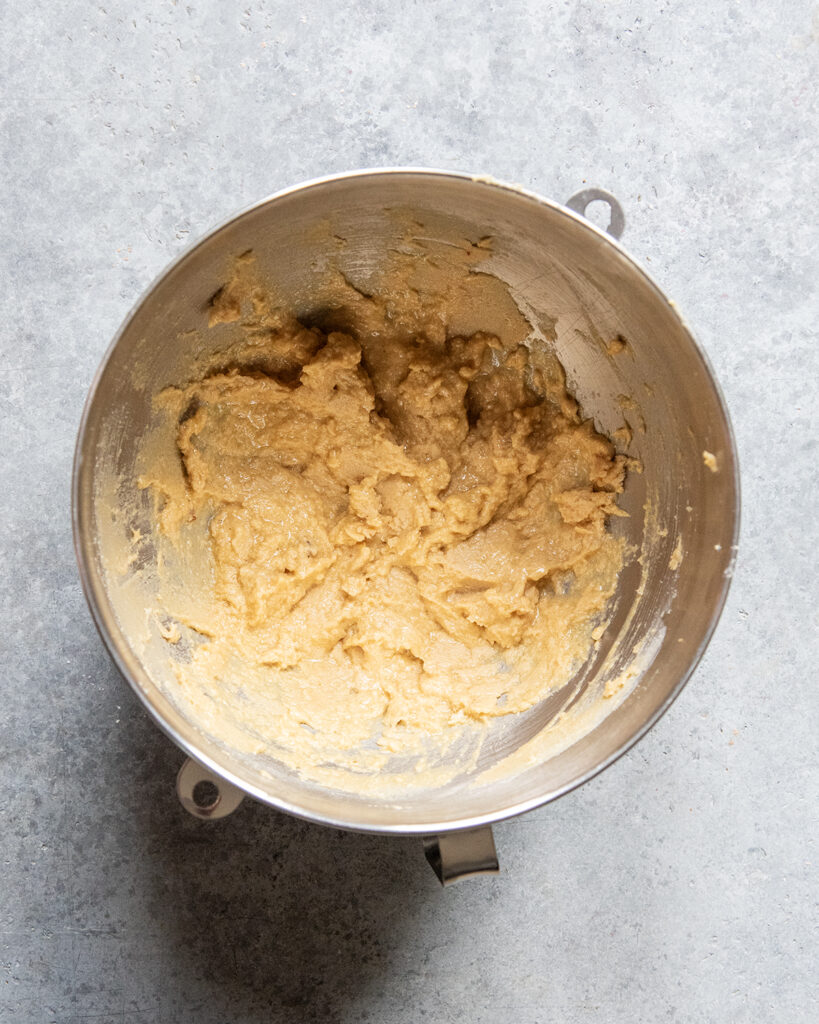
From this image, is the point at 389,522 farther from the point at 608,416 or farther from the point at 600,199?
the point at 600,199

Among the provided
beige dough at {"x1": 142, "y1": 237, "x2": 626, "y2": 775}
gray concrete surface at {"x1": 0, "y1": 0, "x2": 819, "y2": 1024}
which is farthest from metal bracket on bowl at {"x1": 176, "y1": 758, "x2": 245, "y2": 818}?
gray concrete surface at {"x1": 0, "y1": 0, "x2": 819, "y2": 1024}

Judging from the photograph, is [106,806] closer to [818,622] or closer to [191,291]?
[191,291]

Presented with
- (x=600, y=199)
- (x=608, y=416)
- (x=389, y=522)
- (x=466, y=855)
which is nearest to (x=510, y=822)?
(x=466, y=855)

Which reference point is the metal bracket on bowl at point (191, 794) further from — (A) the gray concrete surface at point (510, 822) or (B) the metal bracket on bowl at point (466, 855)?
(B) the metal bracket on bowl at point (466, 855)

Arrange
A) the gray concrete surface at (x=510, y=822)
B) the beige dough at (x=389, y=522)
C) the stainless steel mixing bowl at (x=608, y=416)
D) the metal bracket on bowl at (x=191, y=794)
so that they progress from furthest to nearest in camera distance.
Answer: the gray concrete surface at (x=510, y=822)
the beige dough at (x=389, y=522)
the metal bracket on bowl at (x=191, y=794)
the stainless steel mixing bowl at (x=608, y=416)

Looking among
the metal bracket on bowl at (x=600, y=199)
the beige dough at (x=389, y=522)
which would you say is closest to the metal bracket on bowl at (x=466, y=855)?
the beige dough at (x=389, y=522)
